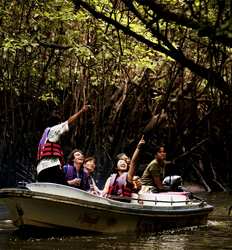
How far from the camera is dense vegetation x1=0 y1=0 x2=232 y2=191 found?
43.9 feet

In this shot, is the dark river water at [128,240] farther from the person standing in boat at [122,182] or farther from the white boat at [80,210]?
the person standing in boat at [122,182]

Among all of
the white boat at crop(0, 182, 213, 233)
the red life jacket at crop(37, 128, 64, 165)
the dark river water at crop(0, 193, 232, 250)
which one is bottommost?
the dark river water at crop(0, 193, 232, 250)

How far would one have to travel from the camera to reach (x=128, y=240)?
9914 mm

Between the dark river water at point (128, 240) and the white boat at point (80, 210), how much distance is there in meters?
0.17

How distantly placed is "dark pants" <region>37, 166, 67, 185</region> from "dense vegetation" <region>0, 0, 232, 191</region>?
2819 millimetres

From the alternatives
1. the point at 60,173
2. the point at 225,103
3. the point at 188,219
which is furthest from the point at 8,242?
the point at 225,103

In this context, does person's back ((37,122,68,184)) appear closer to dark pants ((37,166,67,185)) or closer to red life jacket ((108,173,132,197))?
dark pants ((37,166,67,185))

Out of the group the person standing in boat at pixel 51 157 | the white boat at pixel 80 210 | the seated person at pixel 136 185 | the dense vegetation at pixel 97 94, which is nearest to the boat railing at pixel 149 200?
the white boat at pixel 80 210

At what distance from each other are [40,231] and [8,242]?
0.68m

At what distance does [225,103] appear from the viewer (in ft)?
20.8

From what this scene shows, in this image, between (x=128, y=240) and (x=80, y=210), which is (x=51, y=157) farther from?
(x=128, y=240)

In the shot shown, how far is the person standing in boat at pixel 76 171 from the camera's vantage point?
10.3 m

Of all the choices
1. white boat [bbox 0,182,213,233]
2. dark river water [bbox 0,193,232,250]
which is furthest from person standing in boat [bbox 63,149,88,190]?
dark river water [bbox 0,193,232,250]

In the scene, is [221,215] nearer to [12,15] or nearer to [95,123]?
[95,123]
